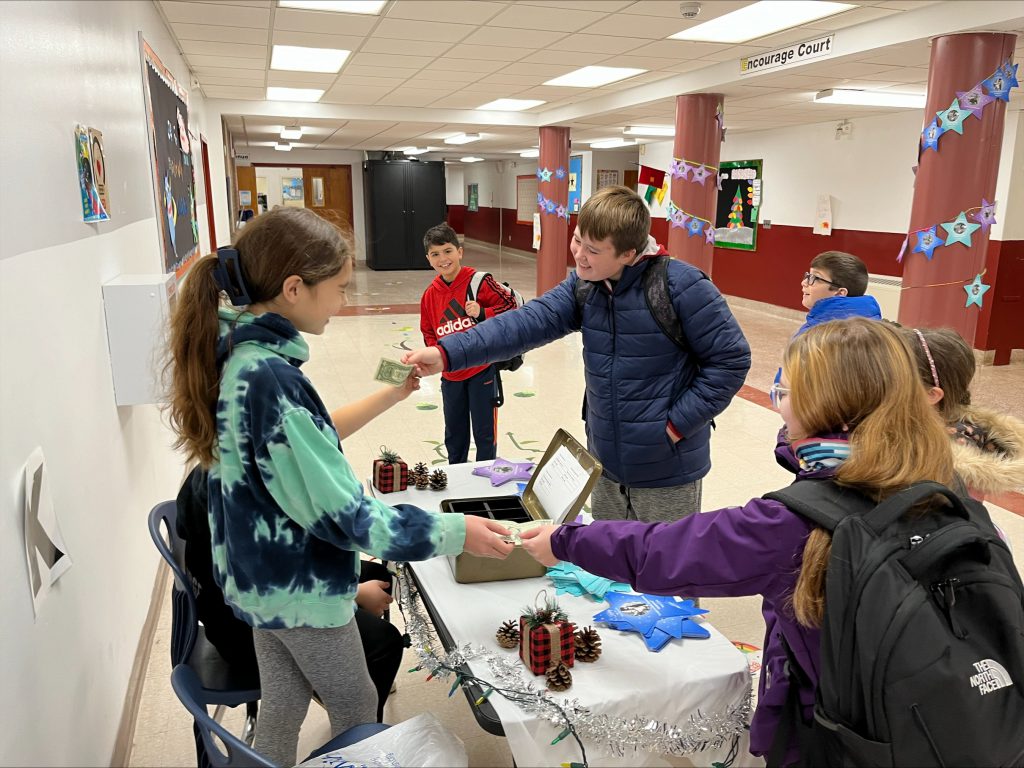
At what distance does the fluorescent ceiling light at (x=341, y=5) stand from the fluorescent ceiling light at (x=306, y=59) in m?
1.29

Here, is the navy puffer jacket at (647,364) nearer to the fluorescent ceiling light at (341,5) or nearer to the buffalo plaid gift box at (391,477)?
the buffalo plaid gift box at (391,477)

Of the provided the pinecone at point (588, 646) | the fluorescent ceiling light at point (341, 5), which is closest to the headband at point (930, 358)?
the pinecone at point (588, 646)

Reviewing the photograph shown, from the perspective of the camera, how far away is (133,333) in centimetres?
267

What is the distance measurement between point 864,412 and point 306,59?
6.69 meters

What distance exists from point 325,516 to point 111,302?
176 centimetres

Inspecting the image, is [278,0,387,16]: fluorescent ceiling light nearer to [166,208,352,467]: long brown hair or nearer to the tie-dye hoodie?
[166,208,352,467]: long brown hair

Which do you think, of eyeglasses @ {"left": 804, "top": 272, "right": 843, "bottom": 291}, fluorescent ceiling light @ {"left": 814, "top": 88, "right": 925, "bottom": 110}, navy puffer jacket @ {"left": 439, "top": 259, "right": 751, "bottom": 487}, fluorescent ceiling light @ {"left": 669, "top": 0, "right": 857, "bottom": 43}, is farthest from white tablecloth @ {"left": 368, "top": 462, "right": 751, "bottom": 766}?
fluorescent ceiling light @ {"left": 814, "top": 88, "right": 925, "bottom": 110}

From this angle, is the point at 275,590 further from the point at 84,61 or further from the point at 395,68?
the point at 395,68

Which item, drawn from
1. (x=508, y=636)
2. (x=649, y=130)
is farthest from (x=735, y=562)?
(x=649, y=130)

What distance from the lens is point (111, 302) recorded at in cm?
260

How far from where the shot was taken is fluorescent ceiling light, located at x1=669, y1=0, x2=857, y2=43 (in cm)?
476

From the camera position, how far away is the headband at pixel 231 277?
138 cm

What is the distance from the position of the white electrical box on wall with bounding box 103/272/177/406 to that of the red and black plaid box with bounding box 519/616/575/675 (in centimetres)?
185

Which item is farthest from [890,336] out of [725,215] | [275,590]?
[725,215]
